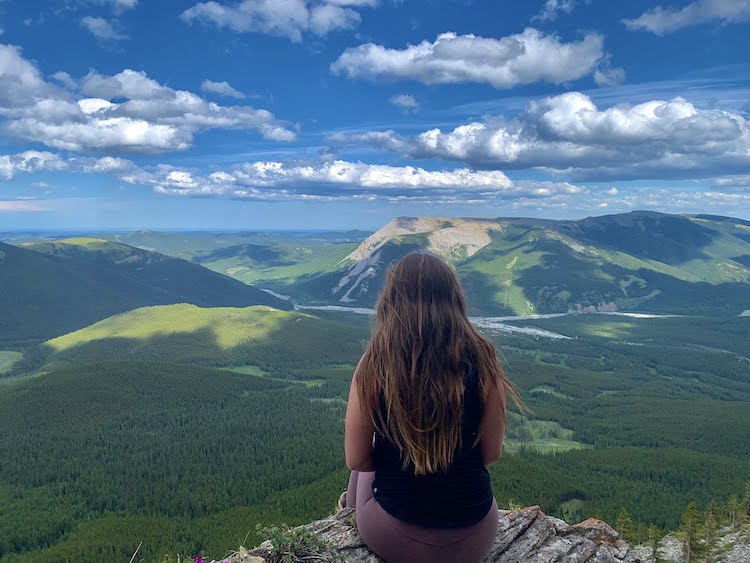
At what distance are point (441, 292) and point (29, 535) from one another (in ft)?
312

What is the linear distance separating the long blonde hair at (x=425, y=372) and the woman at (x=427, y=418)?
0.06 feet

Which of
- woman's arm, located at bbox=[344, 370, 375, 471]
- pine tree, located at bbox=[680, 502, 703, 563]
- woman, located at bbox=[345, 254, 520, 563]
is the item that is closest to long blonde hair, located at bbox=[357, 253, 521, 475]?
woman, located at bbox=[345, 254, 520, 563]

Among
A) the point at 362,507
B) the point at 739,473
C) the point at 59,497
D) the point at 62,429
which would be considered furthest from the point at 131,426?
the point at 362,507

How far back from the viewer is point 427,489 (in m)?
10.1

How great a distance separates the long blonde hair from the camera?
31.7ft

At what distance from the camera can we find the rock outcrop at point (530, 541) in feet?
39.7

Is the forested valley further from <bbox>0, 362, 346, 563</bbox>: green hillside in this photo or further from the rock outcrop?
the rock outcrop

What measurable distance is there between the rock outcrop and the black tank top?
2176mm

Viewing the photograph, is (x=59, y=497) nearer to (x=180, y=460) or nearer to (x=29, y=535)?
(x=29, y=535)

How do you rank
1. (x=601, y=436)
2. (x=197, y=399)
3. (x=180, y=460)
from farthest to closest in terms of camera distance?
(x=197, y=399)
(x=601, y=436)
(x=180, y=460)

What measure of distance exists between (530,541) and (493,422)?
616 cm

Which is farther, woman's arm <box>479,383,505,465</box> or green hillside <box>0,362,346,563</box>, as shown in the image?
green hillside <box>0,362,346,563</box>

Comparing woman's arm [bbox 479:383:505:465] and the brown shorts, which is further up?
woman's arm [bbox 479:383:505:465]

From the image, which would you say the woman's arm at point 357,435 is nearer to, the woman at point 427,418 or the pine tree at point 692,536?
the woman at point 427,418
